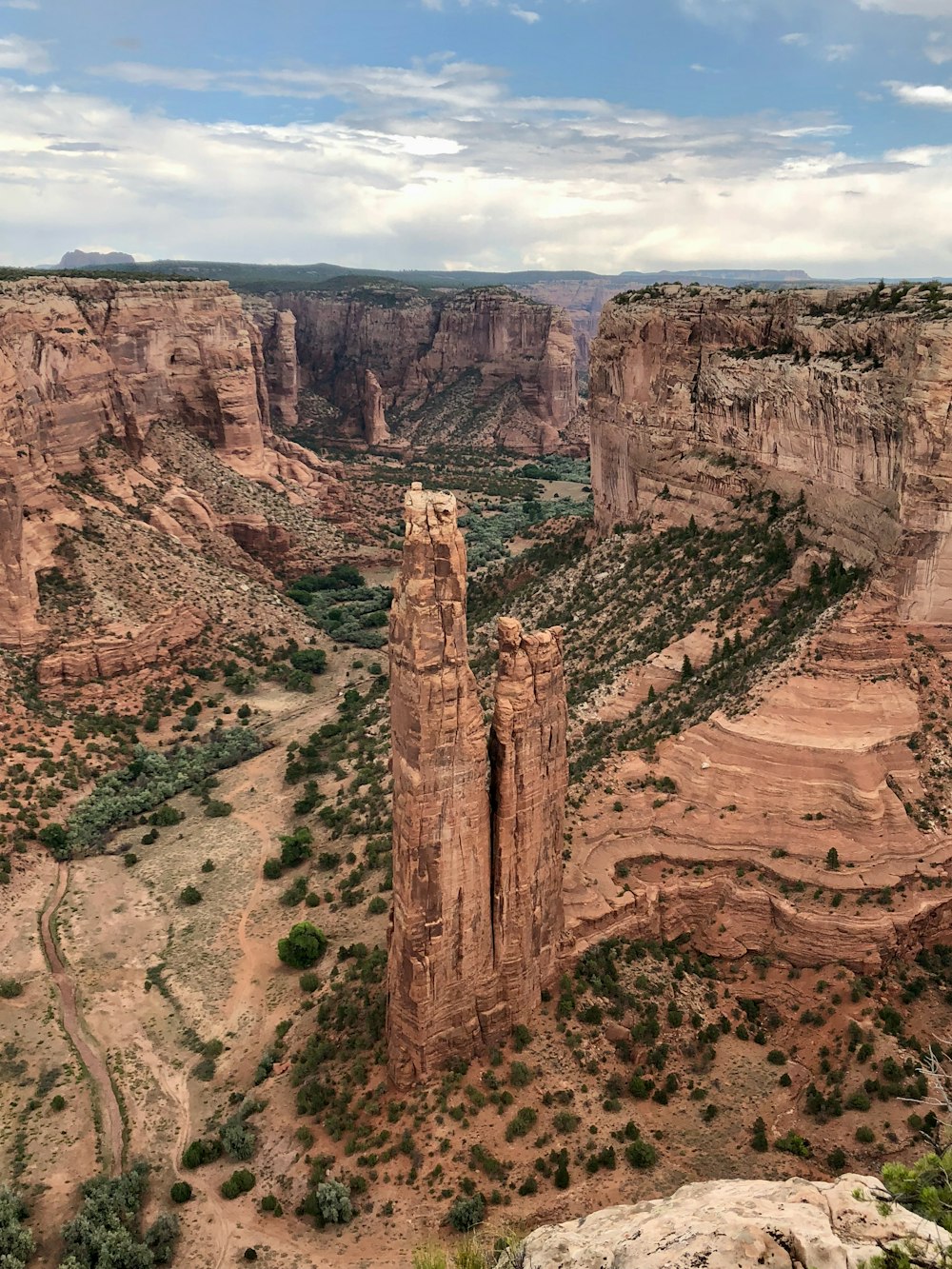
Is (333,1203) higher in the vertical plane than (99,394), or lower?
lower

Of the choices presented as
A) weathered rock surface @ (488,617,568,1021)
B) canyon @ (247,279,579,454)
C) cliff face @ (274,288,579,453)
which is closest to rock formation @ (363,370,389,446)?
canyon @ (247,279,579,454)

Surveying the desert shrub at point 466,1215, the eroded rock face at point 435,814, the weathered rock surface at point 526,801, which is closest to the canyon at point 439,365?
the weathered rock surface at point 526,801

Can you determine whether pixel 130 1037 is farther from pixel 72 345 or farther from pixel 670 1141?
pixel 72 345

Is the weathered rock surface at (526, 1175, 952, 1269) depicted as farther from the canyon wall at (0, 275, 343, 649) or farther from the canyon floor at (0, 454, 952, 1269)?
the canyon wall at (0, 275, 343, 649)

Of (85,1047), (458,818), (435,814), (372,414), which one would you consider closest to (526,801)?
(458,818)

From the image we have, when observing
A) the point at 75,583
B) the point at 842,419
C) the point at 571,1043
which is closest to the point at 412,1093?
the point at 571,1043

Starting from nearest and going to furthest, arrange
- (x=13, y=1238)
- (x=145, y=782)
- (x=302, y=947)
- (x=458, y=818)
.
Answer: (x=13, y=1238) < (x=458, y=818) < (x=302, y=947) < (x=145, y=782)

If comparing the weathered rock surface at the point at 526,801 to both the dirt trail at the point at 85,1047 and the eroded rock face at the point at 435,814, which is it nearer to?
the eroded rock face at the point at 435,814

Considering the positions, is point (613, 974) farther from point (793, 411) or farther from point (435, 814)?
point (793, 411)
